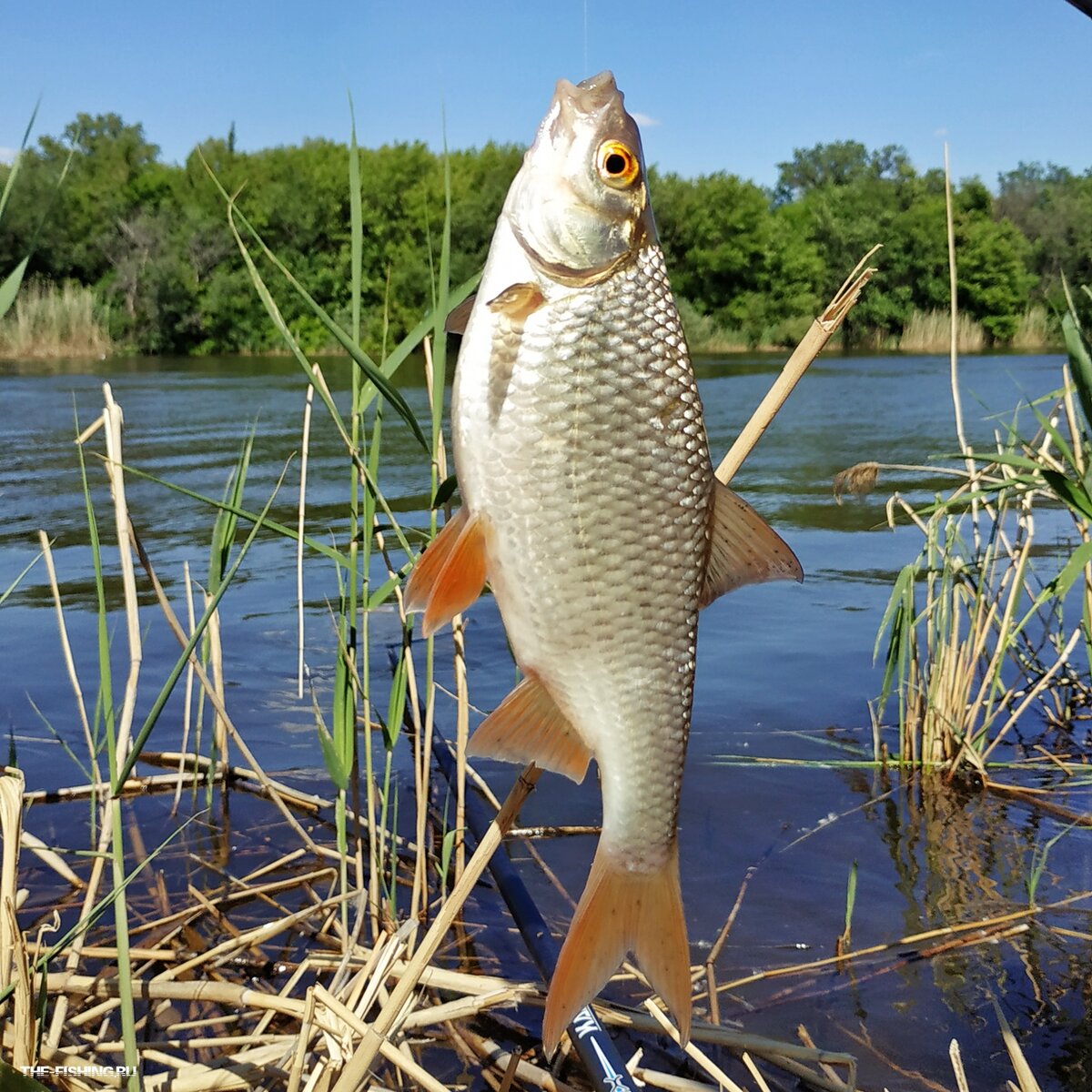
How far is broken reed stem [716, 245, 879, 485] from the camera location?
1815mm

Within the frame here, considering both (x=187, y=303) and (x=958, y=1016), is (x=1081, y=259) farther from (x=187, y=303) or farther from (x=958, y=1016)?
(x=958, y=1016)

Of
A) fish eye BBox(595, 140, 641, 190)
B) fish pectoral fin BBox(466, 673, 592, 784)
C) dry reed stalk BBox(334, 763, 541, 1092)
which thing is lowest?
dry reed stalk BBox(334, 763, 541, 1092)

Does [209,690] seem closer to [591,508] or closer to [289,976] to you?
[289,976]

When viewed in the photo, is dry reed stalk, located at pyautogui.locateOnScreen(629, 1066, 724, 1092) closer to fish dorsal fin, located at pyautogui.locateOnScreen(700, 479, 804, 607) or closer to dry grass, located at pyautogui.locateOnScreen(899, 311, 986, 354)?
fish dorsal fin, located at pyautogui.locateOnScreen(700, 479, 804, 607)

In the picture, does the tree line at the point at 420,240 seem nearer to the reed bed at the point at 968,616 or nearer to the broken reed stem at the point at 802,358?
the reed bed at the point at 968,616

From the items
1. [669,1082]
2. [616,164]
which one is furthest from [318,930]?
[616,164]

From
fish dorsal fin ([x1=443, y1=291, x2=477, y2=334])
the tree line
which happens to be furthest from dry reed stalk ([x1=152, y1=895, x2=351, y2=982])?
the tree line

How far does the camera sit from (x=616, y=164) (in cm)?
160

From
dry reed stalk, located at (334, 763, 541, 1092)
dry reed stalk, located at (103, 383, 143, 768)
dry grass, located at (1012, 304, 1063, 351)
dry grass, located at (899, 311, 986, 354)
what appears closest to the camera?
dry reed stalk, located at (334, 763, 541, 1092)

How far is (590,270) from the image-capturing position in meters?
1.55

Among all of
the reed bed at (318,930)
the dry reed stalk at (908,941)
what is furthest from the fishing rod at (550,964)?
the dry reed stalk at (908,941)

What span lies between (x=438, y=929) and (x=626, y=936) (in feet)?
1.10

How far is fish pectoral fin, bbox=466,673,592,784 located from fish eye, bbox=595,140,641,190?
0.72m

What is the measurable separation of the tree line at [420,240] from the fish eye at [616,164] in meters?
39.1
